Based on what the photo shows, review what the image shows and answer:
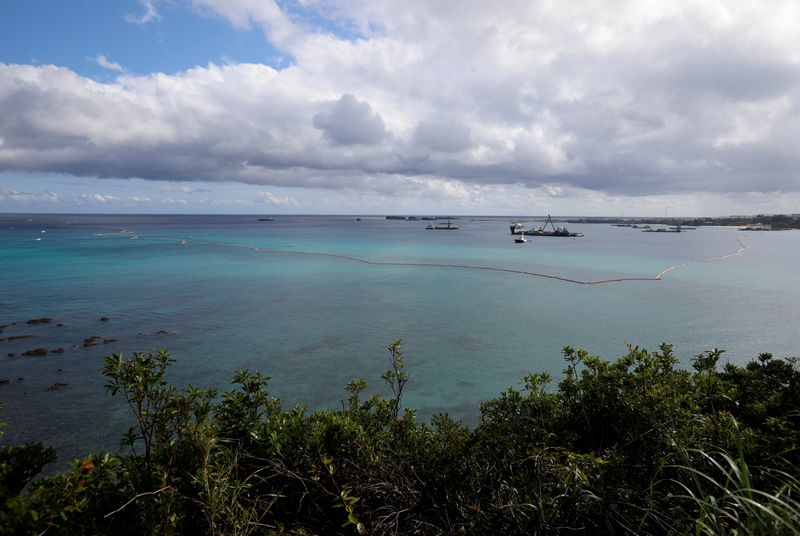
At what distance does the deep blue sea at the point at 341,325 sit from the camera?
1210cm

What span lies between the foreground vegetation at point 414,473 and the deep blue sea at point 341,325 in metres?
6.72

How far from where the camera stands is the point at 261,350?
51.9ft

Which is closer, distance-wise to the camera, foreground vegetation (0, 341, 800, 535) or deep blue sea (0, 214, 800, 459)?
foreground vegetation (0, 341, 800, 535)

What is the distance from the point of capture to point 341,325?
19.4 metres

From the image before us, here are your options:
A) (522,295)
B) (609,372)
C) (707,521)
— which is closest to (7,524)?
(707,521)

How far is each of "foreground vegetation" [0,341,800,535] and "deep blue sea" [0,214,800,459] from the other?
6721mm

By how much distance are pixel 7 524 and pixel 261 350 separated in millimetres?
13995

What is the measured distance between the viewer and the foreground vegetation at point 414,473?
8.54 ft

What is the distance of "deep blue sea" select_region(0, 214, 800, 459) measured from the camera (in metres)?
12.1

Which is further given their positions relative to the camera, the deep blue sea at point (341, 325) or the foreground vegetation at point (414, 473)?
the deep blue sea at point (341, 325)

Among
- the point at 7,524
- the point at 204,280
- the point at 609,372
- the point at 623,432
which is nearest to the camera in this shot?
the point at 7,524

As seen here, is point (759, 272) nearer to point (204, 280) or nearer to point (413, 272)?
point (413, 272)

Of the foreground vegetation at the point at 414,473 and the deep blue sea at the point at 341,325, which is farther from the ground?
the foreground vegetation at the point at 414,473

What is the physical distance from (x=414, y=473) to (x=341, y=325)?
1606 centimetres
